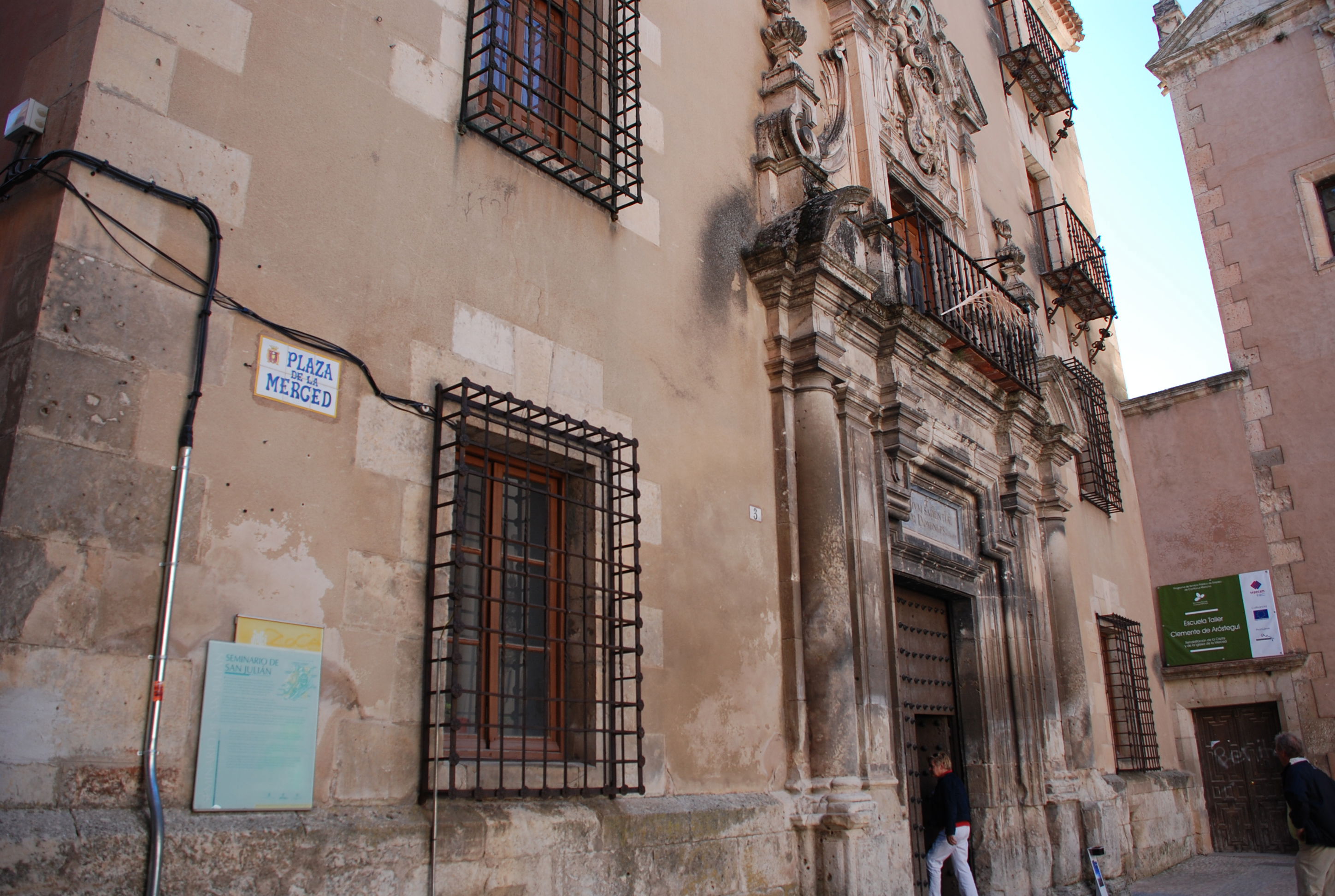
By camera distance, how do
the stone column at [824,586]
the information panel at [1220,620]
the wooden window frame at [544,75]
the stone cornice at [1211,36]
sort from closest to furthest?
the wooden window frame at [544,75] < the stone column at [824,586] < the information panel at [1220,620] < the stone cornice at [1211,36]

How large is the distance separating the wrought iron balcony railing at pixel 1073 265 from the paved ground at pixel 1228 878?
19.0ft

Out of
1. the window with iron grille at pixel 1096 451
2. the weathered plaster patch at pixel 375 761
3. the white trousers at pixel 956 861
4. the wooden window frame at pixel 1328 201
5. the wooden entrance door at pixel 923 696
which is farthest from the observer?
the wooden window frame at pixel 1328 201

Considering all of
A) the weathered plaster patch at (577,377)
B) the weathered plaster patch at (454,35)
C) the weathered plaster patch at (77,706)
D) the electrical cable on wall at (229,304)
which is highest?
the weathered plaster patch at (454,35)

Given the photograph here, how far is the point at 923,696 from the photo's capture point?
7.43m

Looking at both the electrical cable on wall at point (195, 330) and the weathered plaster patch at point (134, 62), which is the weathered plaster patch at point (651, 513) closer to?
the electrical cable on wall at point (195, 330)

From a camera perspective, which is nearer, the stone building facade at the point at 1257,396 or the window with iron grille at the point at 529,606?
the window with iron grille at the point at 529,606

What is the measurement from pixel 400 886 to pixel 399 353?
76.6 inches

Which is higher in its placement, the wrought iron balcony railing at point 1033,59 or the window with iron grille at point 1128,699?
the wrought iron balcony railing at point 1033,59

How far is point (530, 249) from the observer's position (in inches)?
190

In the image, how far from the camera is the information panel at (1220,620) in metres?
11.3

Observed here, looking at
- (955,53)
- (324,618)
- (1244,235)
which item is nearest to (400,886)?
(324,618)

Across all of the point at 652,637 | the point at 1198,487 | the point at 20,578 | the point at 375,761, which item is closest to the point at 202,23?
the point at 20,578

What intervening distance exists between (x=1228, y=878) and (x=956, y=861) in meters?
4.52

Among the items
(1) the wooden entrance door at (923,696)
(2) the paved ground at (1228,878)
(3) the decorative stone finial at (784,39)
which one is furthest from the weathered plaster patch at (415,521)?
(2) the paved ground at (1228,878)
